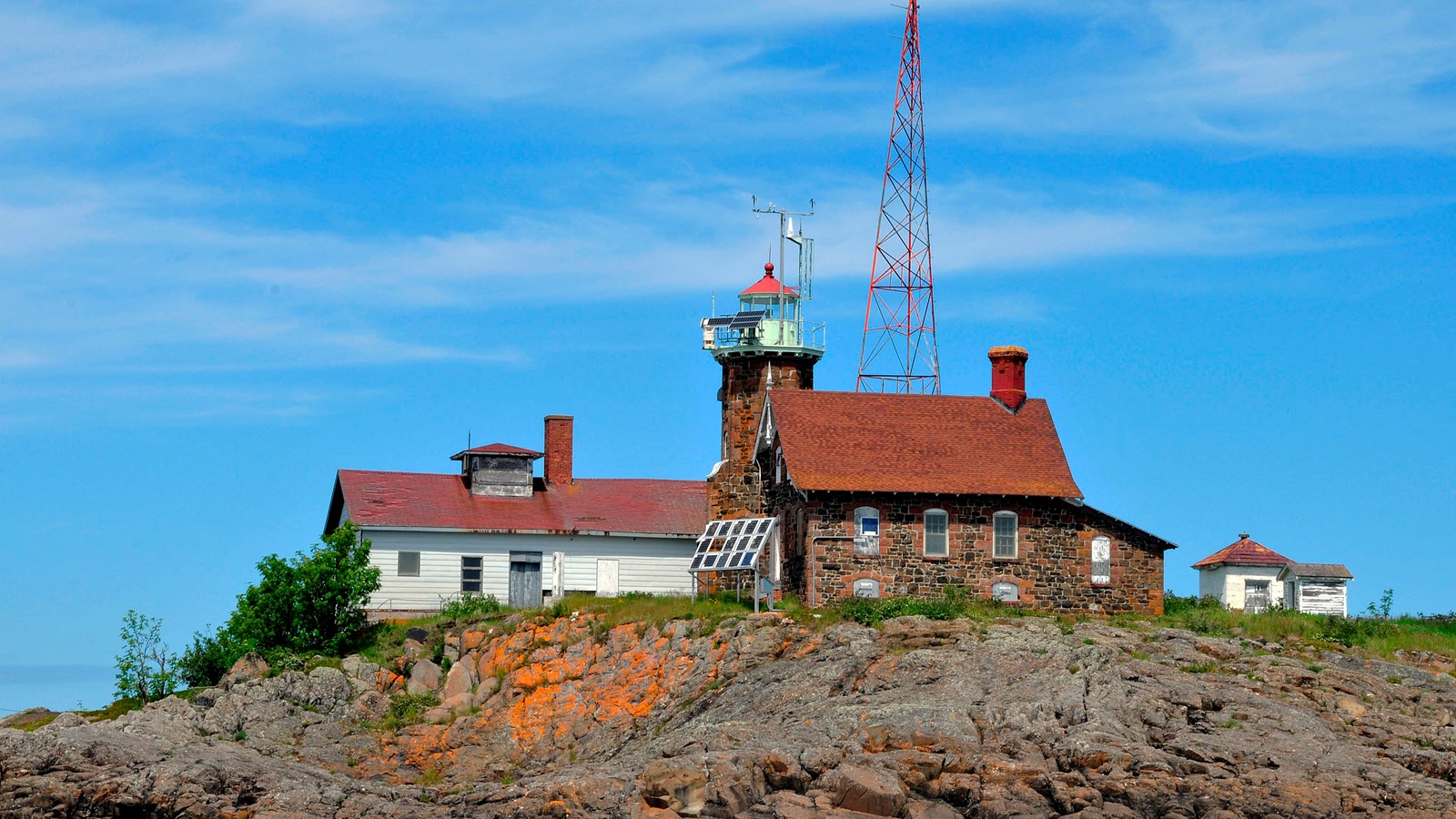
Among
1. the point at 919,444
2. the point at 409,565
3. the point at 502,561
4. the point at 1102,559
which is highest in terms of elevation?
the point at 919,444

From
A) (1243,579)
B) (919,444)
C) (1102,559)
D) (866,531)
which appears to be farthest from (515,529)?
(1243,579)

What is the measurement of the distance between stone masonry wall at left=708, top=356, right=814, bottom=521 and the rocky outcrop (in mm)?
7564

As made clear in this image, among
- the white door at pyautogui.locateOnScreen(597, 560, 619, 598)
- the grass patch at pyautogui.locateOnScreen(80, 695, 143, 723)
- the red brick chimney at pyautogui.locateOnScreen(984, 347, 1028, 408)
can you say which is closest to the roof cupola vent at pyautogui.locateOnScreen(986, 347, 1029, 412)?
the red brick chimney at pyautogui.locateOnScreen(984, 347, 1028, 408)

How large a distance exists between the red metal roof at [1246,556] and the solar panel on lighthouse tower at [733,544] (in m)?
11.9

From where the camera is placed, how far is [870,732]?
3284 centimetres

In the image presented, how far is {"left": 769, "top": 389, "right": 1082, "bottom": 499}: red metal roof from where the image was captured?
45.9 m

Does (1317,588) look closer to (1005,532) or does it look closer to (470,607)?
(1005,532)

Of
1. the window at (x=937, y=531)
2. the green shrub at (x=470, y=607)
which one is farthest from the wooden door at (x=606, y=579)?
the window at (x=937, y=531)

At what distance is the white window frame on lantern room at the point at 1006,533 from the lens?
4628cm

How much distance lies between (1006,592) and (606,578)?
11414 mm

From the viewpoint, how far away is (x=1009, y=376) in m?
50.5

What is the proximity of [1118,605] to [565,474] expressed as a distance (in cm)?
1649

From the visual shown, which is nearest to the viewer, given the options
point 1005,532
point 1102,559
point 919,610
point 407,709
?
point 919,610

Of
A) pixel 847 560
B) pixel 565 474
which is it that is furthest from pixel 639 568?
pixel 847 560
